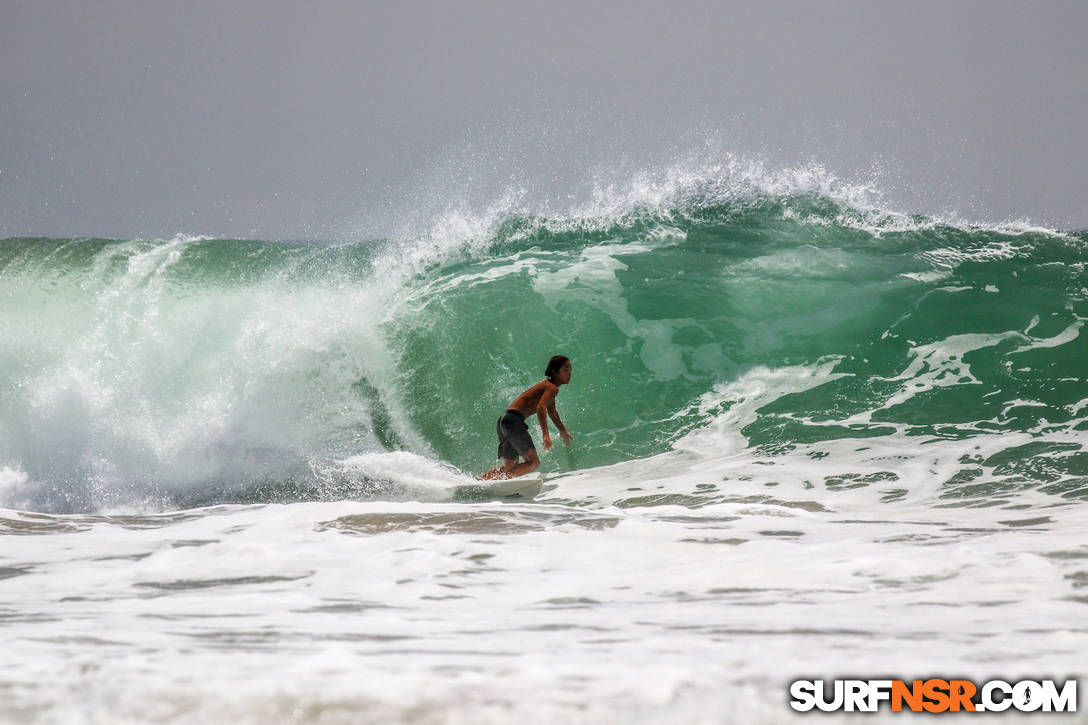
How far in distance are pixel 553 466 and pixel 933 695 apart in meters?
6.17

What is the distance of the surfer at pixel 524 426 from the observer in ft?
24.2

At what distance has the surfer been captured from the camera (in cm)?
738

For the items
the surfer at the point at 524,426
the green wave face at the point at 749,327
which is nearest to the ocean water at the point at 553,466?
the green wave face at the point at 749,327

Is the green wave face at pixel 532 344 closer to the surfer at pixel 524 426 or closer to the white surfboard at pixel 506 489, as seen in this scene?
the surfer at pixel 524 426

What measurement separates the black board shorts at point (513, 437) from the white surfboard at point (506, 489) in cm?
23

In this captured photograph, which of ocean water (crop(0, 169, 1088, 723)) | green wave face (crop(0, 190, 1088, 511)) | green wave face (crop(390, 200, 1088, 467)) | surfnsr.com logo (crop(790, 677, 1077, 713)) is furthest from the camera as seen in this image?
green wave face (crop(390, 200, 1088, 467))

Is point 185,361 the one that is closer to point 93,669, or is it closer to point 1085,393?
point 93,669

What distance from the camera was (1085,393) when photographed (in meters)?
8.27

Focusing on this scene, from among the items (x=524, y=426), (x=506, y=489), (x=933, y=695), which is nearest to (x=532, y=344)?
(x=524, y=426)

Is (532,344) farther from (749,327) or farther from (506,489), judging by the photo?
(506,489)

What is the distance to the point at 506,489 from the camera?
23.0 ft

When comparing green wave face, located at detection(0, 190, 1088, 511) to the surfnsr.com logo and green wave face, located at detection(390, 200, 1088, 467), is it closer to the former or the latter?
green wave face, located at detection(390, 200, 1088, 467)

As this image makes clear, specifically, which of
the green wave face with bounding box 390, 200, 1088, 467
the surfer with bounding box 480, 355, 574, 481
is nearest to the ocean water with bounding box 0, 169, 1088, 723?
the green wave face with bounding box 390, 200, 1088, 467

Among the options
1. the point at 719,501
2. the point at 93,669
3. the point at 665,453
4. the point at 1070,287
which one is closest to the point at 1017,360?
the point at 1070,287
